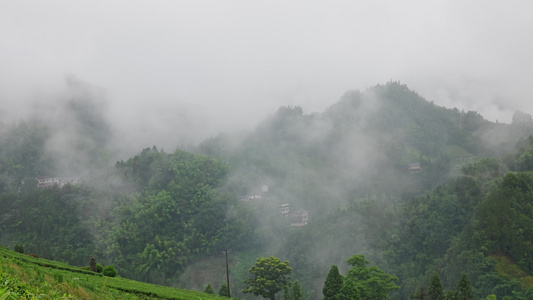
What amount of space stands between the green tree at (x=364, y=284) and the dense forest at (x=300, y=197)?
3.61m

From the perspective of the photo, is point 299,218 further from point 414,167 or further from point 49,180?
point 49,180

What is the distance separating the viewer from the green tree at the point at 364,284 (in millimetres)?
32281

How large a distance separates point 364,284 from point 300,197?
44136 mm

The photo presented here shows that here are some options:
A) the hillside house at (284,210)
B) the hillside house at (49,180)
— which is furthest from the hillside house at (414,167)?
the hillside house at (49,180)

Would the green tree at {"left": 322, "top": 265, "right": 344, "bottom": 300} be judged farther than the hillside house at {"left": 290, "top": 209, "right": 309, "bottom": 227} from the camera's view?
No

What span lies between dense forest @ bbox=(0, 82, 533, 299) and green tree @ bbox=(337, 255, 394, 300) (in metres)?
3.61

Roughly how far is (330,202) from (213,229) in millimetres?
23548

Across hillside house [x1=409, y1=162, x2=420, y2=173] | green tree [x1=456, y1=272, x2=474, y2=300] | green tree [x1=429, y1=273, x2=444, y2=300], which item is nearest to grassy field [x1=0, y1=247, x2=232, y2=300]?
green tree [x1=429, y1=273, x2=444, y2=300]

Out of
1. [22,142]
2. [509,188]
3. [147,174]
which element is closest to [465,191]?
[509,188]

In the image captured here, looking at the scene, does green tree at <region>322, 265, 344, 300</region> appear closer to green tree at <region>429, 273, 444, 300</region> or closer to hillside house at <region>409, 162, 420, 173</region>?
green tree at <region>429, 273, 444, 300</region>

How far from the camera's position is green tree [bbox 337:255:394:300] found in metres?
32.3

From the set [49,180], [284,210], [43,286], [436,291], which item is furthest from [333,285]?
[49,180]

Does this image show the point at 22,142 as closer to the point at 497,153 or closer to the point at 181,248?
the point at 181,248

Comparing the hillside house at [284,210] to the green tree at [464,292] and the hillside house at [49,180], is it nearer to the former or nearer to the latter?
the hillside house at [49,180]
